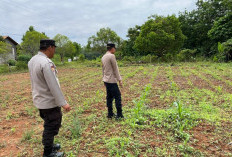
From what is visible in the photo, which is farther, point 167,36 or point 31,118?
point 167,36

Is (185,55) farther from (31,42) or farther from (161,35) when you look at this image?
(31,42)

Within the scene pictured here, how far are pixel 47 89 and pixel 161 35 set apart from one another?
57.8 ft

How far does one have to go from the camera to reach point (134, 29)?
2781 cm

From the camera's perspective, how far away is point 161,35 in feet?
60.4

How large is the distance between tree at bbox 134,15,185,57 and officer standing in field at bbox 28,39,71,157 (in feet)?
56.3

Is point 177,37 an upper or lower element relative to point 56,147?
upper

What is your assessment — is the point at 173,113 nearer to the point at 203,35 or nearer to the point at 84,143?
the point at 84,143

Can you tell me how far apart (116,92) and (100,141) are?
3.73 feet

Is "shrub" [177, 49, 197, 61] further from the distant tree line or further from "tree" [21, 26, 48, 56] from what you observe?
"tree" [21, 26, 48, 56]

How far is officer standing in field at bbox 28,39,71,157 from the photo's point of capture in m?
2.35

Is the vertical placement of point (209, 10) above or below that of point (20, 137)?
above

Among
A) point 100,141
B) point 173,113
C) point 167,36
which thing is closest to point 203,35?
point 167,36

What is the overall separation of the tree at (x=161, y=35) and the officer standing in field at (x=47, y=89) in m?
17.2

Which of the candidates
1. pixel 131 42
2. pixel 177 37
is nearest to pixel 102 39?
pixel 131 42
